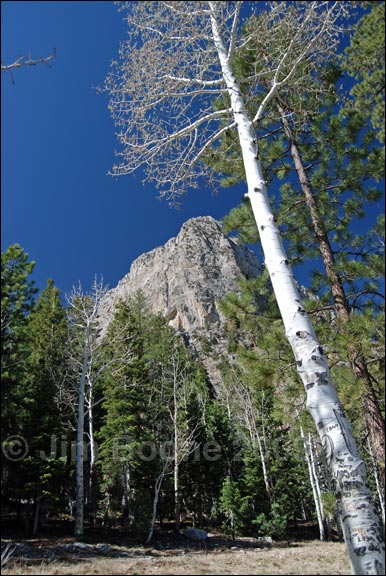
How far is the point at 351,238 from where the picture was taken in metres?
6.92

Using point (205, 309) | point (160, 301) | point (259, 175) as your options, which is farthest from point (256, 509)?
point (160, 301)

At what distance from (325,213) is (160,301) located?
92166 millimetres

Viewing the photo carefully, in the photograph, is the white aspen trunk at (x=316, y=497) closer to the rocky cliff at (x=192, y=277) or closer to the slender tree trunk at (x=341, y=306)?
the slender tree trunk at (x=341, y=306)

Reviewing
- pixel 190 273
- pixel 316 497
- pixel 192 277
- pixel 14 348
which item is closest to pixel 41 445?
pixel 14 348

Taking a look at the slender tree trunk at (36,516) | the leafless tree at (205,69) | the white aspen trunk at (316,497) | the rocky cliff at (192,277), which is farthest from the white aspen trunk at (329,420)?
the rocky cliff at (192,277)

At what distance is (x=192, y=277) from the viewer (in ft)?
323

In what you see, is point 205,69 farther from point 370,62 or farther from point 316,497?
point 316,497

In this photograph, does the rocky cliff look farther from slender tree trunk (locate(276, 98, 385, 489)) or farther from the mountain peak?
slender tree trunk (locate(276, 98, 385, 489))

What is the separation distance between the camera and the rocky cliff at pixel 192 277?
89750mm

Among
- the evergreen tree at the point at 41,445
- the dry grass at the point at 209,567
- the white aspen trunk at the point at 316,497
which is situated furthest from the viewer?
the white aspen trunk at the point at 316,497

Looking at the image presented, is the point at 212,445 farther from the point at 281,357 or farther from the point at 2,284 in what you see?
the point at 281,357

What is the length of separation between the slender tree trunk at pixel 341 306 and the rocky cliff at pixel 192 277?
2796 inches

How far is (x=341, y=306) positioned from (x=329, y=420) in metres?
3.00

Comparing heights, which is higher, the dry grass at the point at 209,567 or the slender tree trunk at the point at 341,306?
the slender tree trunk at the point at 341,306
